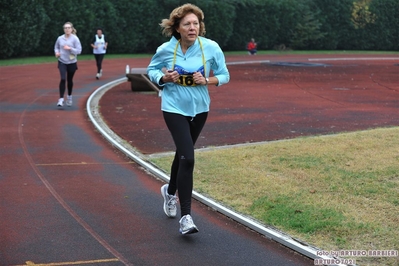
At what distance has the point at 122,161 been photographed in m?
10.9

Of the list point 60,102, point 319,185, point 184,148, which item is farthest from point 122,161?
point 60,102

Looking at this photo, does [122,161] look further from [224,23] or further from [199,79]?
[224,23]

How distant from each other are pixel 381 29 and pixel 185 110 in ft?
157

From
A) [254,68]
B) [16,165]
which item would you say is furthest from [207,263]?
[254,68]

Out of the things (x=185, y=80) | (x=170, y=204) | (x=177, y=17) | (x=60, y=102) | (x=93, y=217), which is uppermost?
(x=177, y=17)

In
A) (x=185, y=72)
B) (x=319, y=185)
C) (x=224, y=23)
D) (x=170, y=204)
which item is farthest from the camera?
(x=224, y=23)

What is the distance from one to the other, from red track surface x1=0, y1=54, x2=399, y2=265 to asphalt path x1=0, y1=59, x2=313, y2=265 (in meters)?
0.01

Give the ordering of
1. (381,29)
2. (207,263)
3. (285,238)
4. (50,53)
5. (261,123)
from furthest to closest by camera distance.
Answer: (381,29) → (50,53) → (261,123) → (285,238) → (207,263)

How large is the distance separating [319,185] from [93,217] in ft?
8.86

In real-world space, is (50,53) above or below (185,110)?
below

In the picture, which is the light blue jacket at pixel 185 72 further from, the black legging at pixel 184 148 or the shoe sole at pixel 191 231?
the shoe sole at pixel 191 231

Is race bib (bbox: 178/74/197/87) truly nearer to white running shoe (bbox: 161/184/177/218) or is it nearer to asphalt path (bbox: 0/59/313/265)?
white running shoe (bbox: 161/184/177/218)

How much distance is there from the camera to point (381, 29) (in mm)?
52375

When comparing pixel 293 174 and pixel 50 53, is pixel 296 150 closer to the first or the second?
pixel 293 174
